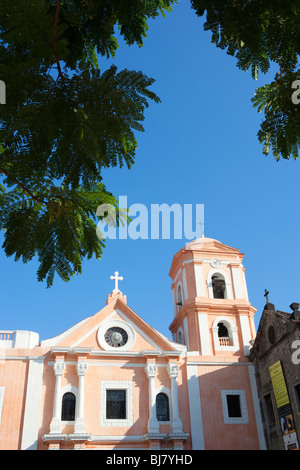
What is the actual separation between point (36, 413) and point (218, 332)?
8.98 m

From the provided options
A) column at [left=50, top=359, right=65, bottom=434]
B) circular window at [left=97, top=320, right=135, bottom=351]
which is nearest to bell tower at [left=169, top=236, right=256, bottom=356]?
circular window at [left=97, top=320, right=135, bottom=351]

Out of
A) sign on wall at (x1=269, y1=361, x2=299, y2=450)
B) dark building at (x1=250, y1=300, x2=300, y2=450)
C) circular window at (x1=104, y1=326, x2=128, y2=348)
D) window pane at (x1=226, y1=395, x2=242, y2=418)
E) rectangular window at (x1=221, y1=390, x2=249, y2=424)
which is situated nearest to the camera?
sign on wall at (x1=269, y1=361, x2=299, y2=450)

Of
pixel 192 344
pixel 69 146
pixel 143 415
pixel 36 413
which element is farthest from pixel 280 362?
pixel 69 146

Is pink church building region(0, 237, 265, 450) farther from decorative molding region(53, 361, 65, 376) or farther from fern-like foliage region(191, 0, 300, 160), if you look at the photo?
fern-like foliage region(191, 0, 300, 160)

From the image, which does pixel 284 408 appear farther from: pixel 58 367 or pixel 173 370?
pixel 58 367

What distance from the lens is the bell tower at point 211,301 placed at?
19.7m

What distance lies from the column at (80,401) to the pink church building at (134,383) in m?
0.04

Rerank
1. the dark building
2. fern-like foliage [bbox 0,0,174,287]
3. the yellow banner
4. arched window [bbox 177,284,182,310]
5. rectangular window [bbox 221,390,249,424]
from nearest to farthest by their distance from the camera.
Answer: fern-like foliage [bbox 0,0,174,287] → the dark building → the yellow banner → rectangular window [bbox 221,390,249,424] → arched window [bbox 177,284,182,310]

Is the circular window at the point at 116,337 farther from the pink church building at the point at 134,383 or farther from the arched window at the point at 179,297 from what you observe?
the arched window at the point at 179,297

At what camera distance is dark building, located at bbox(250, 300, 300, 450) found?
609 inches

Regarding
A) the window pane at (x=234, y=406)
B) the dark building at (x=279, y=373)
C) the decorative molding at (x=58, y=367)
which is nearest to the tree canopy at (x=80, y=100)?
the dark building at (x=279, y=373)

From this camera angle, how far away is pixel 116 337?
1917 centimetres

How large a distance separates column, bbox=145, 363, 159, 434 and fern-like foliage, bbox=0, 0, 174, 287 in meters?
14.7

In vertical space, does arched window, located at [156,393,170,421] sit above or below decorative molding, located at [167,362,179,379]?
below
